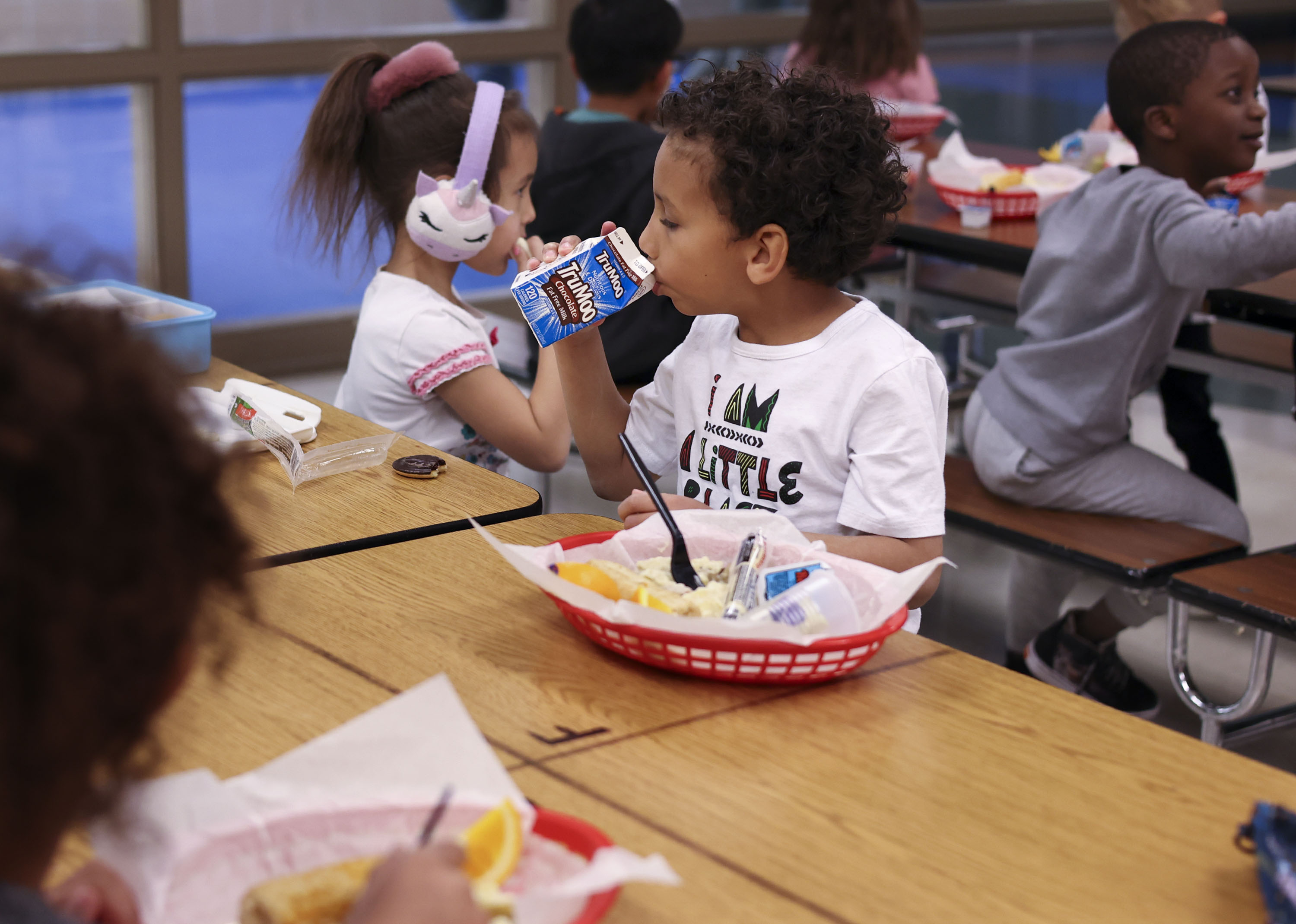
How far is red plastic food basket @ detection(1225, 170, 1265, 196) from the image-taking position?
10.3 feet

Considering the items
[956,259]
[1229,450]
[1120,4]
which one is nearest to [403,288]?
[956,259]

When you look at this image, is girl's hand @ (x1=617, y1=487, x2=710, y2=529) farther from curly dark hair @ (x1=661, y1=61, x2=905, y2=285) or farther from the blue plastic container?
the blue plastic container

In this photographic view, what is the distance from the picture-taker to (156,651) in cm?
61

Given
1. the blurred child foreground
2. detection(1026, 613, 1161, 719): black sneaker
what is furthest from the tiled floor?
the blurred child foreground

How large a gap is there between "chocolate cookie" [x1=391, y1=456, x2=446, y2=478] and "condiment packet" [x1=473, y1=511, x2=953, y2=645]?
13.0 inches

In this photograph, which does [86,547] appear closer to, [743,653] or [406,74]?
[743,653]

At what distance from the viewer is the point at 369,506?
1534 mm

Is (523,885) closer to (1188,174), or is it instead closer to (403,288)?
(403,288)

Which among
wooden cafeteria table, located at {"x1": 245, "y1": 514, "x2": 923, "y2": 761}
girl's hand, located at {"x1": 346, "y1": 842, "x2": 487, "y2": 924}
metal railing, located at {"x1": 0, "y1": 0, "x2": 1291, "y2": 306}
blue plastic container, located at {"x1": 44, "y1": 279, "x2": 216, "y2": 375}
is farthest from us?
metal railing, located at {"x1": 0, "y1": 0, "x2": 1291, "y2": 306}

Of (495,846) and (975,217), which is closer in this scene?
(495,846)

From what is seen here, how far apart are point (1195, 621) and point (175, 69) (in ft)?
10.5

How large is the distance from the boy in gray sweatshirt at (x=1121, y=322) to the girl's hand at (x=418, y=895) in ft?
6.13

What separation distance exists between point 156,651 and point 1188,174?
7.53 ft

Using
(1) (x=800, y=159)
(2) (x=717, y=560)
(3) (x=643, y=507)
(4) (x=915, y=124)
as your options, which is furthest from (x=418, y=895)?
(4) (x=915, y=124)
